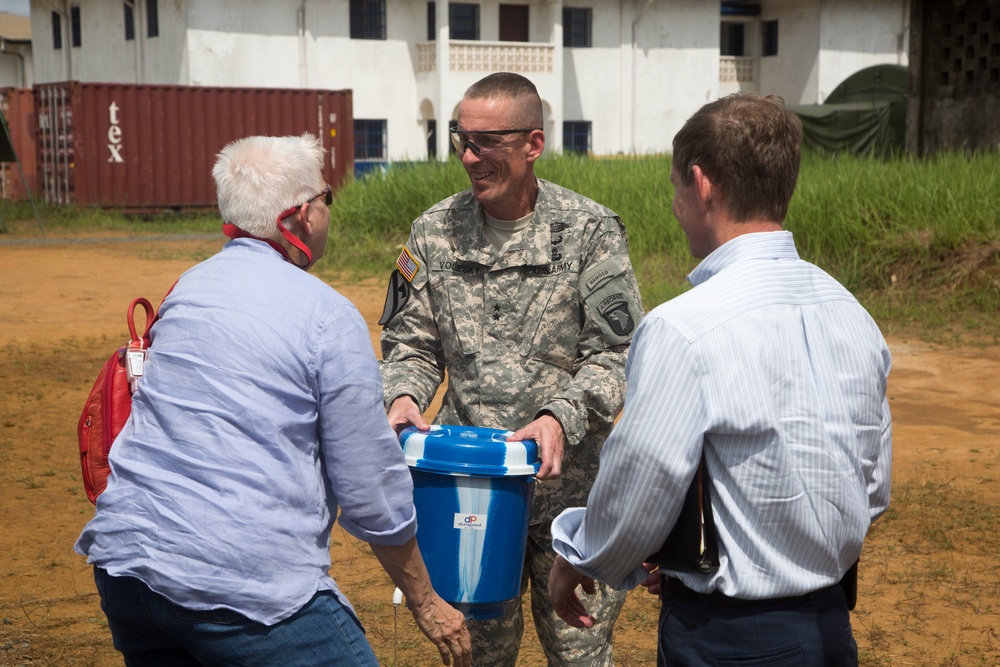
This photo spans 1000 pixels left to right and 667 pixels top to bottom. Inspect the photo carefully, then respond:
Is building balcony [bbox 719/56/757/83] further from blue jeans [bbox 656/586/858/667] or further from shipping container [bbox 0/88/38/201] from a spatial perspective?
blue jeans [bbox 656/586/858/667]

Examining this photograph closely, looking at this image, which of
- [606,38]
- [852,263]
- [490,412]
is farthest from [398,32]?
[490,412]

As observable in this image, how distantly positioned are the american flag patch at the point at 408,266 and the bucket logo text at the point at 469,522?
0.77 m

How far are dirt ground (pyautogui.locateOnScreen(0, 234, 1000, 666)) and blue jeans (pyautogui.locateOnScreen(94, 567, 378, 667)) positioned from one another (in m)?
0.91

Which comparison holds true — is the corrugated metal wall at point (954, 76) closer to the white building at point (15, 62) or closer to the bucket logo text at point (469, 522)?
the bucket logo text at point (469, 522)

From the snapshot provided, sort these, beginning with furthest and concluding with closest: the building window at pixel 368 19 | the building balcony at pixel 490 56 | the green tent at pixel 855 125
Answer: the building balcony at pixel 490 56
the building window at pixel 368 19
the green tent at pixel 855 125

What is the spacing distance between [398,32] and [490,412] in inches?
1167

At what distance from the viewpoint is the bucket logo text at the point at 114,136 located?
22.9 m

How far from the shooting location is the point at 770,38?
122 ft

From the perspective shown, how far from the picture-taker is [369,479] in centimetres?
225

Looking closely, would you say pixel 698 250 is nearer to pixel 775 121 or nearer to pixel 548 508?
pixel 775 121

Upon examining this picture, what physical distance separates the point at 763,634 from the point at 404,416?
118 cm

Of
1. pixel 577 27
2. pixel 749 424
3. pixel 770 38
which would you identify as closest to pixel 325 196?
pixel 749 424

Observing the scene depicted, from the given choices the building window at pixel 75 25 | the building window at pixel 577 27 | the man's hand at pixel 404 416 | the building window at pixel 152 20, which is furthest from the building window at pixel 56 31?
the man's hand at pixel 404 416

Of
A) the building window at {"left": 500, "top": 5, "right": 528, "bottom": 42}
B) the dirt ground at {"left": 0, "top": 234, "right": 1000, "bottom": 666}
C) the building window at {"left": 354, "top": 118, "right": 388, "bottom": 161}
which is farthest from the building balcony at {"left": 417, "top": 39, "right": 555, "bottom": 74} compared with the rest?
the dirt ground at {"left": 0, "top": 234, "right": 1000, "bottom": 666}
